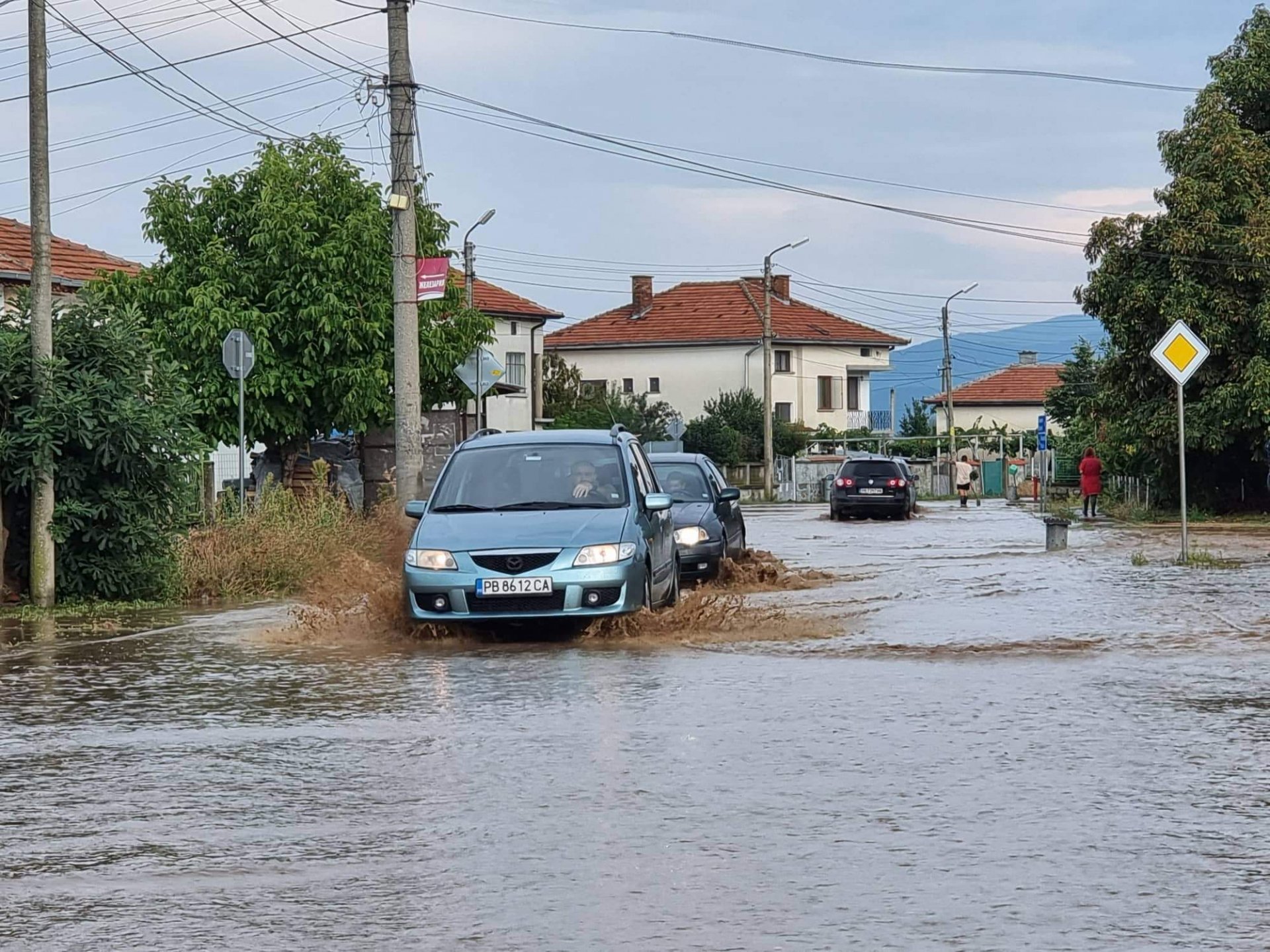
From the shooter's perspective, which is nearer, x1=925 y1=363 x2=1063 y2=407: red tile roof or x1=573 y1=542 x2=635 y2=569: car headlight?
x1=573 y1=542 x2=635 y2=569: car headlight

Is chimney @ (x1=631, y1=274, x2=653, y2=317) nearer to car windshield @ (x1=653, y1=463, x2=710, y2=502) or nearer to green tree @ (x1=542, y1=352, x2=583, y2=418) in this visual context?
green tree @ (x1=542, y1=352, x2=583, y2=418)

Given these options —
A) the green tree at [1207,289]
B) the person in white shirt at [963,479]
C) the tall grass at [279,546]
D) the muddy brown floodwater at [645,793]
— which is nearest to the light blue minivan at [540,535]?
the muddy brown floodwater at [645,793]

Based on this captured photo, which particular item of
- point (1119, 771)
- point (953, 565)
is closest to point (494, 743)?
point (1119, 771)

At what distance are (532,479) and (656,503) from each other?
1.03 metres

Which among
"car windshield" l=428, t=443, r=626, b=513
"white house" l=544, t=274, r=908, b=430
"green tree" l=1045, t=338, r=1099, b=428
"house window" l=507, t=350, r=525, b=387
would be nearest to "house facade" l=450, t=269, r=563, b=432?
"house window" l=507, t=350, r=525, b=387

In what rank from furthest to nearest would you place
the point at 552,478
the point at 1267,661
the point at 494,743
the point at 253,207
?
the point at 253,207 → the point at 552,478 → the point at 1267,661 → the point at 494,743

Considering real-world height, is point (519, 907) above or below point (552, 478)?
below

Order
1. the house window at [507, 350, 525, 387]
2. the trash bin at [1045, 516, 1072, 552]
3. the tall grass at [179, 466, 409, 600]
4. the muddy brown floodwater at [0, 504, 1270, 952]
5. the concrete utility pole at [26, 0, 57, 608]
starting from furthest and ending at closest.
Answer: the house window at [507, 350, 525, 387], the trash bin at [1045, 516, 1072, 552], the tall grass at [179, 466, 409, 600], the concrete utility pole at [26, 0, 57, 608], the muddy brown floodwater at [0, 504, 1270, 952]

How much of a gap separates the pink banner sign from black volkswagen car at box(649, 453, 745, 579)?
3050 millimetres

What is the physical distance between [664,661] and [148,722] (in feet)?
12.7

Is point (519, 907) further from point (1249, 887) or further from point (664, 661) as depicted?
point (664, 661)

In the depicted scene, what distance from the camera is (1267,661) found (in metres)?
12.9

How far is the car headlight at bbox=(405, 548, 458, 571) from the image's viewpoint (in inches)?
567

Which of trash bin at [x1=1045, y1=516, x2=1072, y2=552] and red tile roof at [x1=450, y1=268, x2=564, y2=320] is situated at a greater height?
red tile roof at [x1=450, y1=268, x2=564, y2=320]
